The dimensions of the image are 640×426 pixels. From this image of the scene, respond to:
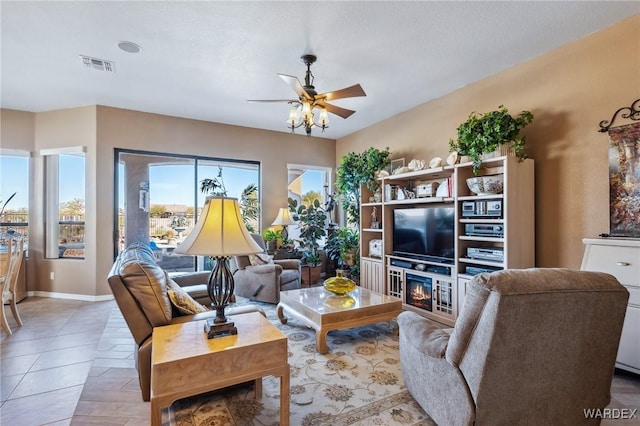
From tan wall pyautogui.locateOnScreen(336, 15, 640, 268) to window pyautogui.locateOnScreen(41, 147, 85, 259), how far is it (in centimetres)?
604

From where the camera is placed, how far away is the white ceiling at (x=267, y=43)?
2545 millimetres

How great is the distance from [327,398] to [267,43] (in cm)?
310

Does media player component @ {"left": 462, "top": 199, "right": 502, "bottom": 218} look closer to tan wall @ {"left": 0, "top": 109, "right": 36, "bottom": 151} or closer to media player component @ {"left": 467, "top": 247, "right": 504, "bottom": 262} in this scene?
media player component @ {"left": 467, "top": 247, "right": 504, "bottom": 262}

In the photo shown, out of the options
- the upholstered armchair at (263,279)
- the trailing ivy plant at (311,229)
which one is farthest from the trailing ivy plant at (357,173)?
the upholstered armchair at (263,279)

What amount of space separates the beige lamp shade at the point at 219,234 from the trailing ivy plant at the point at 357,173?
3296 mm

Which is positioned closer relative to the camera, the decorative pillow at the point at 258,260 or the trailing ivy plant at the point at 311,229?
the decorative pillow at the point at 258,260

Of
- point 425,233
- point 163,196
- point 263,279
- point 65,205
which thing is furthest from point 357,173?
point 65,205

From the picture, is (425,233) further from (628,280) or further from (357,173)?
(628,280)

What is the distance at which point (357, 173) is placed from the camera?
5102mm

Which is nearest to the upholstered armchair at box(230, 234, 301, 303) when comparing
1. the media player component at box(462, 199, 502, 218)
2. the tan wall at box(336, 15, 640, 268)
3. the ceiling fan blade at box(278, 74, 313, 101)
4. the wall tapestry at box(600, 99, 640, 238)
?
the ceiling fan blade at box(278, 74, 313, 101)

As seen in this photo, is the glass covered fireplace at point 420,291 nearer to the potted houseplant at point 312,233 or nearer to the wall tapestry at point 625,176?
the wall tapestry at point 625,176

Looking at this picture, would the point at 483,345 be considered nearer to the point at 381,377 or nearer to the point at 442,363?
the point at 442,363

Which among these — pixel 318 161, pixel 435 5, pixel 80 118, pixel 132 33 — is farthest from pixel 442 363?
pixel 80 118

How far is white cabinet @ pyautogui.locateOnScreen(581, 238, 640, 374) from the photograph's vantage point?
7.60 feet
